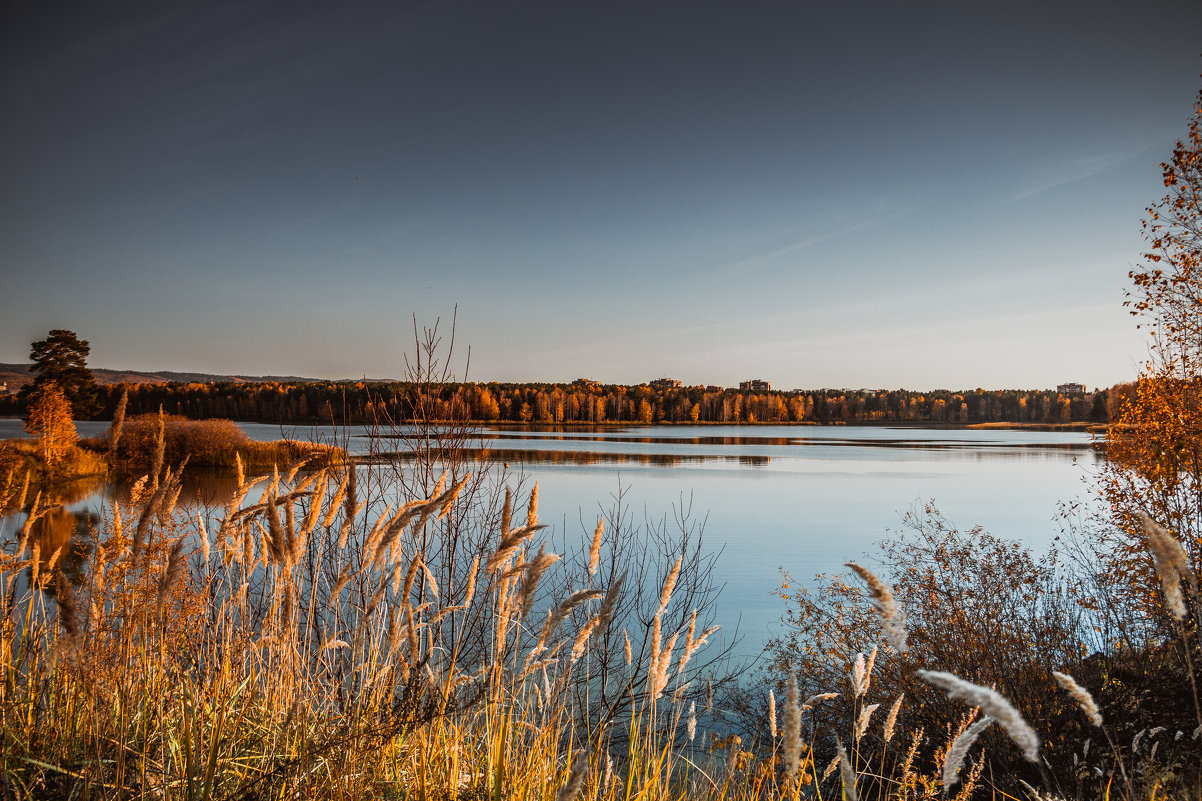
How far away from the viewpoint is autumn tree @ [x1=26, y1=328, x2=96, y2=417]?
37812 mm

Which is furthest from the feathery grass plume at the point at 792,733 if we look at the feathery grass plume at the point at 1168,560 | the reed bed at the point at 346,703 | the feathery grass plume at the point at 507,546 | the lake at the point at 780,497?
the lake at the point at 780,497

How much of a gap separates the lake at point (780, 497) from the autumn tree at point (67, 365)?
607 inches

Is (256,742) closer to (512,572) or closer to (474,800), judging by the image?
(474,800)

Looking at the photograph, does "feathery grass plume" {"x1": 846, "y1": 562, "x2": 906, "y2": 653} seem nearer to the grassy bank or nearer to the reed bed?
the reed bed

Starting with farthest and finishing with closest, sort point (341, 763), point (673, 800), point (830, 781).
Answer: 1. point (830, 781)
2. point (673, 800)
3. point (341, 763)

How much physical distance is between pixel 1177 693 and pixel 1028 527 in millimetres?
18821

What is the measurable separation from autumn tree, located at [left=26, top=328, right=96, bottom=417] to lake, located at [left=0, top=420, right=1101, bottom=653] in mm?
15411

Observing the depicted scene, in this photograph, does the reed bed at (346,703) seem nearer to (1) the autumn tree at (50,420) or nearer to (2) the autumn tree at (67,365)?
(1) the autumn tree at (50,420)

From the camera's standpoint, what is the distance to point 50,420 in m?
30.4

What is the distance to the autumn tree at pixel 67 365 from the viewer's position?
37812 millimetres

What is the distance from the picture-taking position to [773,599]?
1559cm

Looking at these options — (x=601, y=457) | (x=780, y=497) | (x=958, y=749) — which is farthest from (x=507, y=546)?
(x=601, y=457)

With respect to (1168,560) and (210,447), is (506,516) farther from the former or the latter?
(210,447)

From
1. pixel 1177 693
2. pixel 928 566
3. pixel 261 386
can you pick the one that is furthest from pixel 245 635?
pixel 261 386
